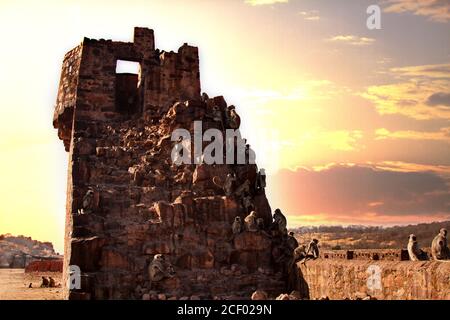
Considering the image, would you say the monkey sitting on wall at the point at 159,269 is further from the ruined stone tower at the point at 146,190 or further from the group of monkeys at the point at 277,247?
the ruined stone tower at the point at 146,190

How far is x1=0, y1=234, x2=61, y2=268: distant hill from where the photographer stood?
48.6 meters

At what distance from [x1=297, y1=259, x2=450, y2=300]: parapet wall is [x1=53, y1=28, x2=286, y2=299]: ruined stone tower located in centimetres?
192

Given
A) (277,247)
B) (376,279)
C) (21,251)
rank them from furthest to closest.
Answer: (21,251)
(277,247)
(376,279)

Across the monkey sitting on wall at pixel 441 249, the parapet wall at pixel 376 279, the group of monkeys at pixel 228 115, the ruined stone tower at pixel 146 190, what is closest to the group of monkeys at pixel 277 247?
the ruined stone tower at pixel 146 190

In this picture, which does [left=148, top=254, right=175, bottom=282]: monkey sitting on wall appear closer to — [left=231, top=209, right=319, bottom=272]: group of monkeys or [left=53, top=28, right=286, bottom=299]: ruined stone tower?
[left=53, top=28, right=286, bottom=299]: ruined stone tower

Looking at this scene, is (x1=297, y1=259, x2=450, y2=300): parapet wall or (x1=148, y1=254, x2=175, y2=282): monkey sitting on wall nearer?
(x1=297, y1=259, x2=450, y2=300): parapet wall

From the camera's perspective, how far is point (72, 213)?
1831 cm

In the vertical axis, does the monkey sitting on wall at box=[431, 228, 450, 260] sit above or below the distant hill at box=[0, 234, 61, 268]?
above

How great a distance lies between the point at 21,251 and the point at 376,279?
159 ft

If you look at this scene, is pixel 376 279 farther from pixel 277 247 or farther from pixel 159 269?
pixel 159 269

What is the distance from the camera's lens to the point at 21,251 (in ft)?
183

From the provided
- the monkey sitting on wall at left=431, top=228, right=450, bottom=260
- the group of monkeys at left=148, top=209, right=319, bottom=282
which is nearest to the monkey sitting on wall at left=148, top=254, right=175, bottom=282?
the group of monkeys at left=148, top=209, right=319, bottom=282

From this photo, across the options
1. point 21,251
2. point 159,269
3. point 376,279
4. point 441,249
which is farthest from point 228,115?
point 21,251
